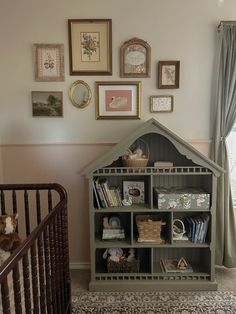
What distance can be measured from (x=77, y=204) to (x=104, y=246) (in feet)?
1.61

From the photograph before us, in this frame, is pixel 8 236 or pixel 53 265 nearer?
pixel 53 265

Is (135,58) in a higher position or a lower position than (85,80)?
higher

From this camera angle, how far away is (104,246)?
7.28ft

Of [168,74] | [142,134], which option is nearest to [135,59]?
[168,74]

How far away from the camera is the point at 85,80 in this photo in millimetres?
2387

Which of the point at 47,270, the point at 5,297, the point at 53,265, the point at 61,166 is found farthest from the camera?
the point at 61,166

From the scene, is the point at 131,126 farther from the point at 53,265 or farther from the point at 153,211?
the point at 53,265

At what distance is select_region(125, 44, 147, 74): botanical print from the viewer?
2352mm

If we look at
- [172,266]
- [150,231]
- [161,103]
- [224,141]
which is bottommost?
[172,266]

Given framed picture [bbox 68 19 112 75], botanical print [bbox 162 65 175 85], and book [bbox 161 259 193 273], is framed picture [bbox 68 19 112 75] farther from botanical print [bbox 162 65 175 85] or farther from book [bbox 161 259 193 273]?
book [bbox 161 259 193 273]

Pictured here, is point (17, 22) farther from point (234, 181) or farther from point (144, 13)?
point (234, 181)

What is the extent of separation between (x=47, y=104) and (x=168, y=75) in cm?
105

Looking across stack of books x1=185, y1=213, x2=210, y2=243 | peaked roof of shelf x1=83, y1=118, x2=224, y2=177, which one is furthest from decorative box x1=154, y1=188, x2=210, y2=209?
peaked roof of shelf x1=83, y1=118, x2=224, y2=177

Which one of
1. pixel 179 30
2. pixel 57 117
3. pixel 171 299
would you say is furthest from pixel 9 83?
pixel 171 299
